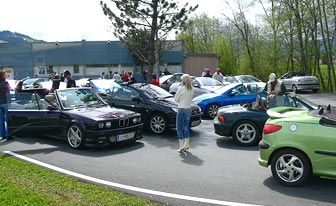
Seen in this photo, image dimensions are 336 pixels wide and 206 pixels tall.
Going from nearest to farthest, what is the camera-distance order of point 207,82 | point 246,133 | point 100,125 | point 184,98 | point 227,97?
point 184,98, point 100,125, point 246,133, point 227,97, point 207,82

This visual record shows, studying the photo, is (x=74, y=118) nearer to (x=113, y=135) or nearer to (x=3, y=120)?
(x=113, y=135)

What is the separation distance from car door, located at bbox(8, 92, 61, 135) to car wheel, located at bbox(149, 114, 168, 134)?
2.78 meters

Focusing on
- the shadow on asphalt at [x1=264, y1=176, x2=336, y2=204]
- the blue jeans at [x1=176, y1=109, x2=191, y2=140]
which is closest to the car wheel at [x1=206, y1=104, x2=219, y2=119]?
the blue jeans at [x1=176, y1=109, x2=191, y2=140]

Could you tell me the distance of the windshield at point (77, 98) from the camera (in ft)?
30.2

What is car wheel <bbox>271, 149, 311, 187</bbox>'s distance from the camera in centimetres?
540

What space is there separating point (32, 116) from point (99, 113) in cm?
188

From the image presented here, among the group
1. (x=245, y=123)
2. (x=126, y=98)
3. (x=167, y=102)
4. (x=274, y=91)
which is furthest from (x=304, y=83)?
(x=245, y=123)

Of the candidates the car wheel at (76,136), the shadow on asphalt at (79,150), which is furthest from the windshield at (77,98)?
the shadow on asphalt at (79,150)

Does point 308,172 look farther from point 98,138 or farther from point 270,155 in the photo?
point 98,138

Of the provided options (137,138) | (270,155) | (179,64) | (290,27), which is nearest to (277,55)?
(290,27)

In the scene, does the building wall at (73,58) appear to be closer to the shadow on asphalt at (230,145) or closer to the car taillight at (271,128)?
the shadow on asphalt at (230,145)

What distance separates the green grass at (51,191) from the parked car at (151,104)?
4450 mm

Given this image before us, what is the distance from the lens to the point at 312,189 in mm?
5352

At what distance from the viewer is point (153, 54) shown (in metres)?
17.5
